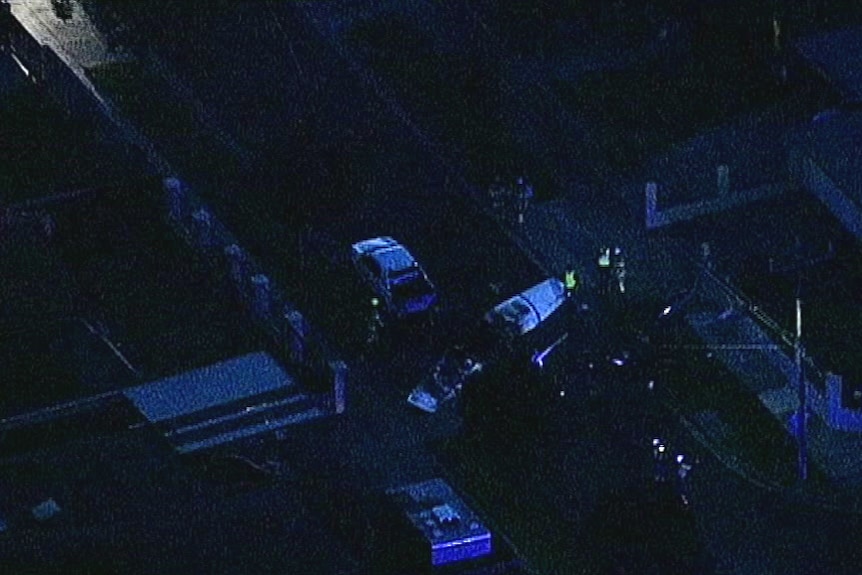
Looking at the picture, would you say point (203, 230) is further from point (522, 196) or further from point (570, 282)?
point (570, 282)

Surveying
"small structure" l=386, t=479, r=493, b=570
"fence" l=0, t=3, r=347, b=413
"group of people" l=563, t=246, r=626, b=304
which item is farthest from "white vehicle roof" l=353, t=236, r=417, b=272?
"small structure" l=386, t=479, r=493, b=570

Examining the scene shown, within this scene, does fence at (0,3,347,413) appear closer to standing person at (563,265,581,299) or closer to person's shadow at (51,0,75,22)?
person's shadow at (51,0,75,22)

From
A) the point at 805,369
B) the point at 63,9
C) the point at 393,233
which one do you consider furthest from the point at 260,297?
the point at 63,9

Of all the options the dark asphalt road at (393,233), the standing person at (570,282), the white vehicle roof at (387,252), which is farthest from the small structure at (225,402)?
the standing person at (570,282)

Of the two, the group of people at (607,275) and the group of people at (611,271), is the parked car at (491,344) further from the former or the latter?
the group of people at (611,271)

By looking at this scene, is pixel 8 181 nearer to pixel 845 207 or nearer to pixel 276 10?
pixel 276 10

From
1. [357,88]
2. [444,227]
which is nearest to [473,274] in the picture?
[444,227]

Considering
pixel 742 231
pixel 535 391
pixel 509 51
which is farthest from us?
pixel 509 51
